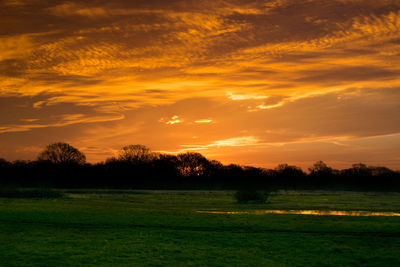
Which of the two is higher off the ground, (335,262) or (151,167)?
(151,167)

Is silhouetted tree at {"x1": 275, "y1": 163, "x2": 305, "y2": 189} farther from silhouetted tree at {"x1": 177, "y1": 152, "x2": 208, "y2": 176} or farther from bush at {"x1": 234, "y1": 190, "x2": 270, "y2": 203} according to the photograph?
bush at {"x1": 234, "y1": 190, "x2": 270, "y2": 203}

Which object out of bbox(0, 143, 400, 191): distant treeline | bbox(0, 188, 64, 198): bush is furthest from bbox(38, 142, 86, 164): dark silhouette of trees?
bbox(0, 188, 64, 198): bush

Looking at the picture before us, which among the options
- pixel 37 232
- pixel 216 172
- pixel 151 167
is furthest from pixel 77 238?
pixel 216 172

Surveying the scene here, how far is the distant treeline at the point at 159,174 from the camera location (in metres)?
124

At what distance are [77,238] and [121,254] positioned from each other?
613 cm

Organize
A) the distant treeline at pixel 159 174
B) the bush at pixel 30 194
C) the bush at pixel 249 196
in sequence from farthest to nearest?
the distant treeline at pixel 159 174 < the bush at pixel 30 194 < the bush at pixel 249 196

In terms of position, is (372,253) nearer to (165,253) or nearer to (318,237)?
(318,237)

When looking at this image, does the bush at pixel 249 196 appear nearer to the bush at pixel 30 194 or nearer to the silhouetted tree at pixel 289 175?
the bush at pixel 30 194

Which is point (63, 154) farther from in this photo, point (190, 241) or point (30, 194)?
point (190, 241)

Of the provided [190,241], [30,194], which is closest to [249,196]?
[30,194]

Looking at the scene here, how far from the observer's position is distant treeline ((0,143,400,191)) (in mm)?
124312

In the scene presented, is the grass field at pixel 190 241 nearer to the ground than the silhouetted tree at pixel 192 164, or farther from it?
nearer to the ground

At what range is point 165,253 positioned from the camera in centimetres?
2173

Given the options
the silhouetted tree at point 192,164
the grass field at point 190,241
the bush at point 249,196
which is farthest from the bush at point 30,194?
the silhouetted tree at point 192,164
